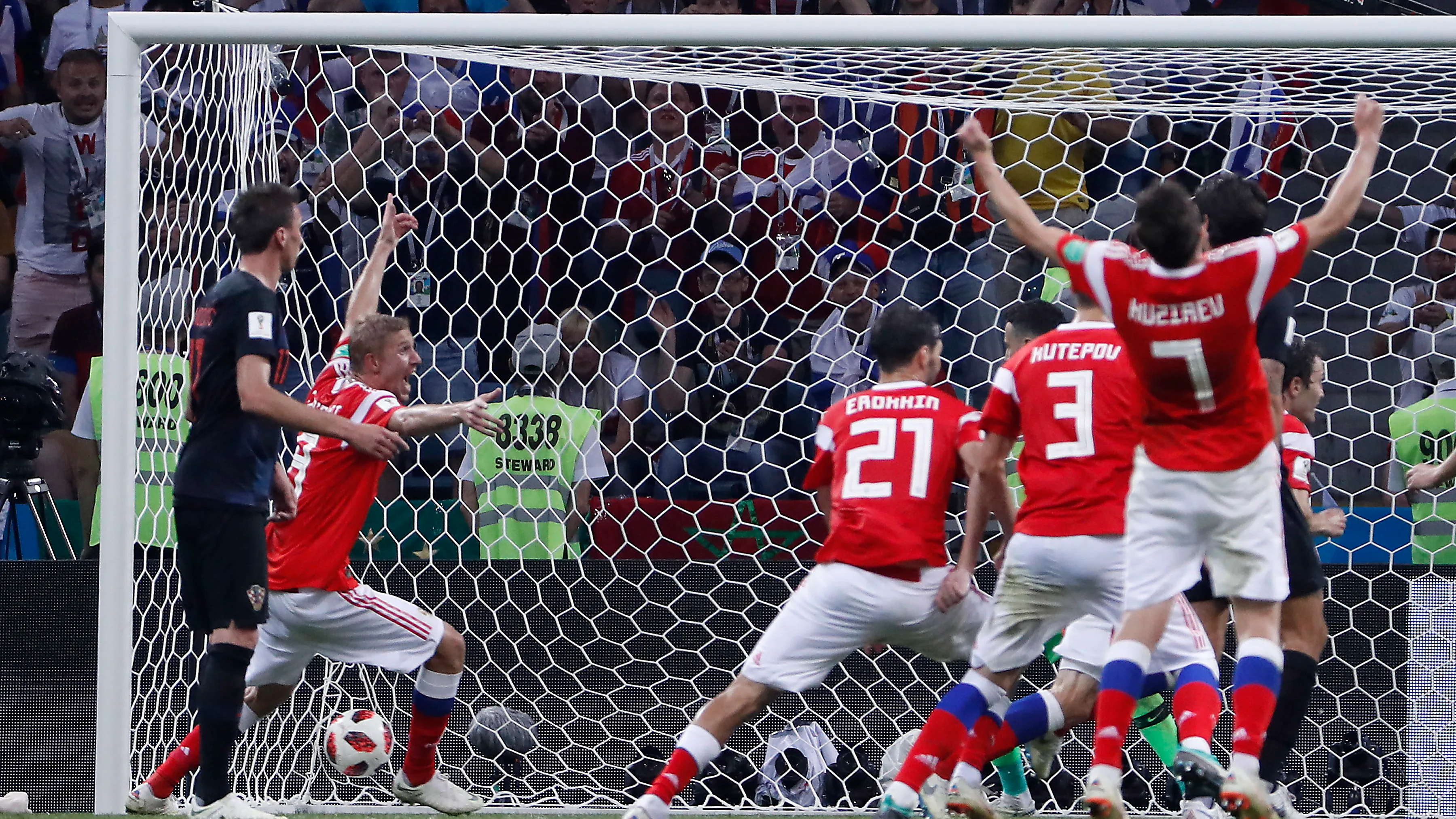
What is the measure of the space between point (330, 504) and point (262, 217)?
3.25ft

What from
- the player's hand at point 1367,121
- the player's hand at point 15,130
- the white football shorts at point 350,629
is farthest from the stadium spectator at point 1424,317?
the player's hand at point 15,130

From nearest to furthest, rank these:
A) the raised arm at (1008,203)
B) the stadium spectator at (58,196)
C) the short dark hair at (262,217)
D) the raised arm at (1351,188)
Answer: the raised arm at (1351,188) < the raised arm at (1008,203) < the short dark hair at (262,217) < the stadium spectator at (58,196)

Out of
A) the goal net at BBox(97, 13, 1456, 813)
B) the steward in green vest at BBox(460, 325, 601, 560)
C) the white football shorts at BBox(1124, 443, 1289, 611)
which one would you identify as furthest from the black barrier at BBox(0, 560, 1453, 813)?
the white football shorts at BBox(1124, 443, 1289, 611)

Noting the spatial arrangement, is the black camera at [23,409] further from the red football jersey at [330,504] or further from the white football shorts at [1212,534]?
the white football shorts at [1212,534]

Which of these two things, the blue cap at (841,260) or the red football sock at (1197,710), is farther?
the blue cap at (841,260)

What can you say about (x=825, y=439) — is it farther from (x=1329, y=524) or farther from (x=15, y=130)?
(x=15, y=130)

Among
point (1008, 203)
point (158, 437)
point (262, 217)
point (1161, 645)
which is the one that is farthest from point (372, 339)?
point (1161, 645)

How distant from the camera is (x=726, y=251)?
23.9ft

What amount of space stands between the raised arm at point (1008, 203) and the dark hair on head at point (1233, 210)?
0.49m

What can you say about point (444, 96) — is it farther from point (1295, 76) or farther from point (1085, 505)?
point (1085, 505)

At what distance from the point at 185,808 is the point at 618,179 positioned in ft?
11.9

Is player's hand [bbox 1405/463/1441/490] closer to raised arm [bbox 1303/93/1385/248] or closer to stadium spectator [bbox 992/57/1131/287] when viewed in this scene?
raised arm [bbox 1303/93/1385/248]

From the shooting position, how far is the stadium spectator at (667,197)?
7621 millimetres

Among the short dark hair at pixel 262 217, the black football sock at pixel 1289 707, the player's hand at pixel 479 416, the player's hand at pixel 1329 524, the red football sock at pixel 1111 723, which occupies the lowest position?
the black football sock at pixel 1289 707
